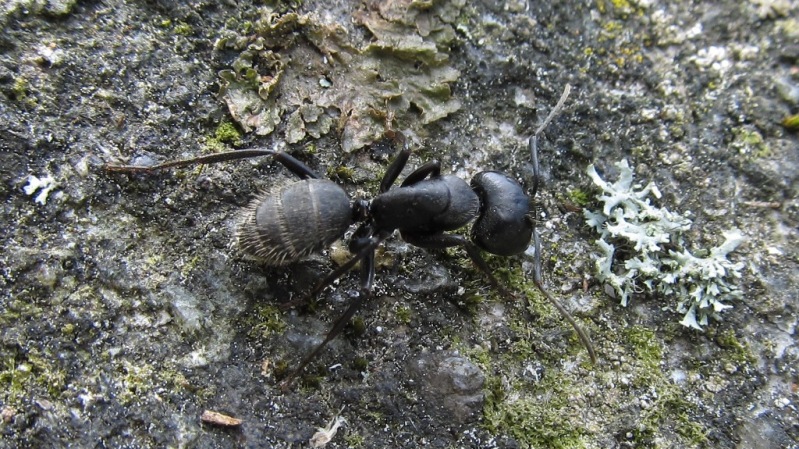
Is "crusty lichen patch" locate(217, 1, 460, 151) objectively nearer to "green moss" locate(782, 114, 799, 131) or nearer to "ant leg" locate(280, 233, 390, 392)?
"ant leg" locate(280, 233, 390, 392)

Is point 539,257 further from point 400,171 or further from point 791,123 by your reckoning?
point 791,123

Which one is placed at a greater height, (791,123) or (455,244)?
(791,123)

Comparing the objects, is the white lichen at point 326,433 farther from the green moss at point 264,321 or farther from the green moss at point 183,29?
the green moss at point 183,29

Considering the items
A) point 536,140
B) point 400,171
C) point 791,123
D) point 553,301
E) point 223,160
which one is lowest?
point 553,301

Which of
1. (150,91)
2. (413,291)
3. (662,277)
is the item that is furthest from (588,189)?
(150,91)

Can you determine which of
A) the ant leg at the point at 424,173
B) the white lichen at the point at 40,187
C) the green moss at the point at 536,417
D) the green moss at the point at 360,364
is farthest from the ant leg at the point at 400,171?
the white lichen at the point at 40,187

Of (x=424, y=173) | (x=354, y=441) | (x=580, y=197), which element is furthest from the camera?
(x=580, y=197)

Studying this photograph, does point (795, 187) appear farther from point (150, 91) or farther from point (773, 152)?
point (150, 91)

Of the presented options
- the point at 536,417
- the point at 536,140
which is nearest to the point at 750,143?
the point at 536,140
